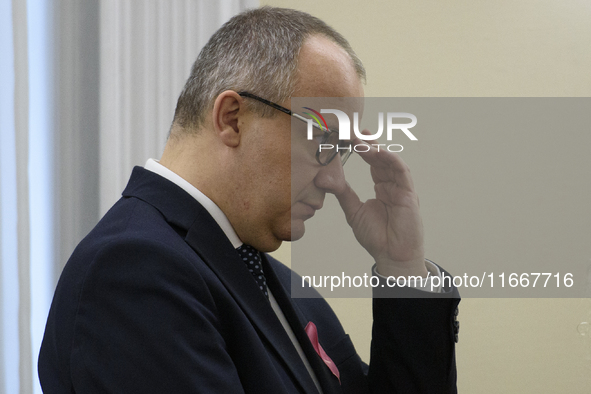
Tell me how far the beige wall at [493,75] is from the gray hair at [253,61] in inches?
43.1

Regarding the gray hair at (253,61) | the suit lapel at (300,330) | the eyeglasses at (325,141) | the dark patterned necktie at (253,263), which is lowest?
the suit lapel at (300,330)

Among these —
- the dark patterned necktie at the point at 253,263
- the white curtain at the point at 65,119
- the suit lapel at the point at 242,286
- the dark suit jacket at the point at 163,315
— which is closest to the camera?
the dark suit jacket at the point at 163,315

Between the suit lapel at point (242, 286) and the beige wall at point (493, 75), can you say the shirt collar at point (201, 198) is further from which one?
the beige wall at point (493, 75)

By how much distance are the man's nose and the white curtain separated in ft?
2.92

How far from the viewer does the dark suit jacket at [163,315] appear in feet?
2.04

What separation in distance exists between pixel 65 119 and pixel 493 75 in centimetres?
159

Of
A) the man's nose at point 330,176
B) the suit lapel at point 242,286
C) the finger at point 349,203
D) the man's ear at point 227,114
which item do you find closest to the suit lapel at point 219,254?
the suit lapel at point 242,286

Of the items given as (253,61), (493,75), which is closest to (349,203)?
(253,61)

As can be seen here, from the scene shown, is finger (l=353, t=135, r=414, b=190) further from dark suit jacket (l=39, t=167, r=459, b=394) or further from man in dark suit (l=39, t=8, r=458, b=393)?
dark suit jacket (l=39, t=167, r=459, b=394)

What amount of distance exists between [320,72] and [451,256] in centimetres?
108

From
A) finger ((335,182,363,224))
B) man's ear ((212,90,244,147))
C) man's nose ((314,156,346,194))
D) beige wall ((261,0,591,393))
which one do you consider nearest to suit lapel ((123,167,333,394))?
man's ear ((212,90,244,147))

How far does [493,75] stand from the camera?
2.08 m

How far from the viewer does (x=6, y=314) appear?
1469 mm

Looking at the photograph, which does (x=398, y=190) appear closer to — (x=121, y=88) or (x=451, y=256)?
(x=451, y=256)
